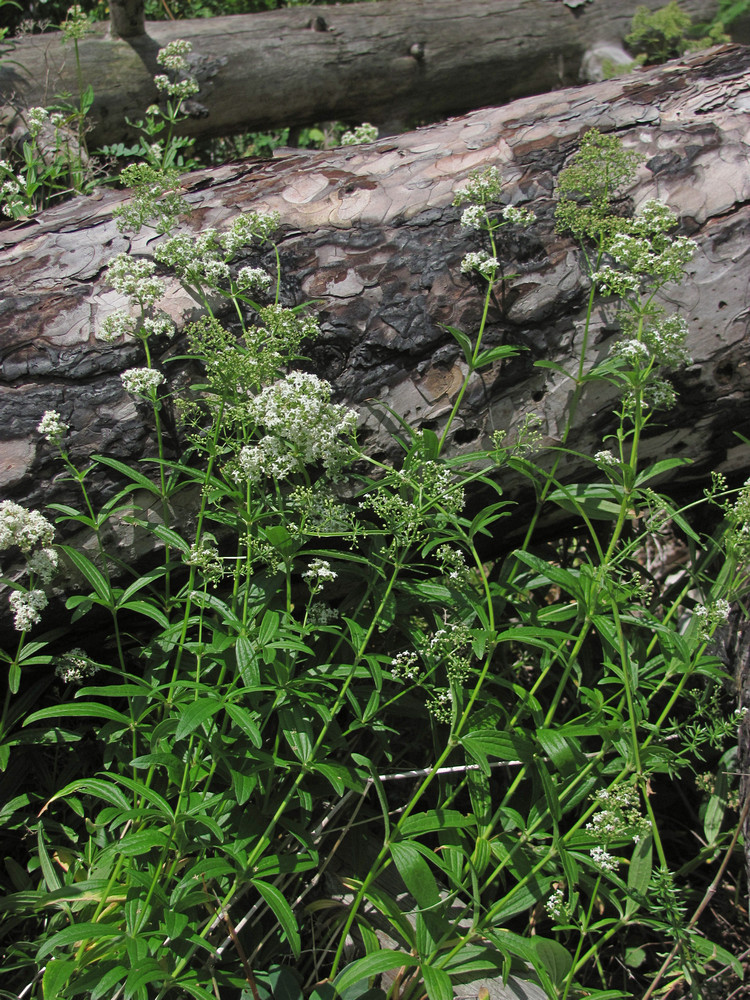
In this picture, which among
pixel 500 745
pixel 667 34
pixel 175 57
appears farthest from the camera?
pixel 667 34

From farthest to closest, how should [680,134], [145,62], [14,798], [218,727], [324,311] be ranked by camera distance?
[145,62], [680,134], [324,311], [14,798], [218,727]

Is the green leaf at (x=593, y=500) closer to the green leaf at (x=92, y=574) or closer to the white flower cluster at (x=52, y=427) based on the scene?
the green leaf at (x=92, y=574)

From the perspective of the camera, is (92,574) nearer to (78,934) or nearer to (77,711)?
(77,711)

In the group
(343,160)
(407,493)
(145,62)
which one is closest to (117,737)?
(407,493)

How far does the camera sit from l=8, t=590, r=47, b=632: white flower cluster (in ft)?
8.53

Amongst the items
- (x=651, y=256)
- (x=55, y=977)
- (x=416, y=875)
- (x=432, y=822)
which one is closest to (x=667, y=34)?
(x=651, y=256)

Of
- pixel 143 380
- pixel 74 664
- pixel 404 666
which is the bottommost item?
pixel 404 666

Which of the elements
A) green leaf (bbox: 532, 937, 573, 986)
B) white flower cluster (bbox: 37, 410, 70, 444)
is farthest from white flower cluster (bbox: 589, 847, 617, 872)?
white flower cluster (bbox: 37, 410, 70, 444)

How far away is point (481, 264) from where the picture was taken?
3.08 metres

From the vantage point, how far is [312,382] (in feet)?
8.32

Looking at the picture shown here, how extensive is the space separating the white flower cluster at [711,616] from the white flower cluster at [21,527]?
7.51 feet

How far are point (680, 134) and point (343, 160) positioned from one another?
157 centimetres

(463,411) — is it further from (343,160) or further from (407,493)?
(343,160)

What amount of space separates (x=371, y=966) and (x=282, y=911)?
0.33 m
